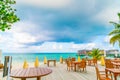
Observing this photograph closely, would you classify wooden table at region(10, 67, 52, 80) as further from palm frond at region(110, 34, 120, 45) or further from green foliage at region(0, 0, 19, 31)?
palm frond at region(110, 34, 120, 45)

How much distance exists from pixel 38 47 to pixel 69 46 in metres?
16.1

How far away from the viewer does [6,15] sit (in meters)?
4.73

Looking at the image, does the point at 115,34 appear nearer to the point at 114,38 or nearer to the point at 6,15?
the point at 114,38

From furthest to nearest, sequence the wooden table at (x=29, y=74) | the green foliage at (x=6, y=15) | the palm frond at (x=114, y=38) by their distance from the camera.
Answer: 1. the palm frond at (x=114, y=38)
2. the green foliage at (x=6, y=15)
3. the wooden table at (x=29, y=74)

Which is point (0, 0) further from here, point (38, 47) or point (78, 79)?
point (38, 47)

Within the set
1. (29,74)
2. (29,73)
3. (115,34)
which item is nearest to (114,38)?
(115,34)

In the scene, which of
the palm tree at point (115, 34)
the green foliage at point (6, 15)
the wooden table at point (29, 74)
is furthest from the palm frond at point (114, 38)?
the wooden table at point (29, 74)

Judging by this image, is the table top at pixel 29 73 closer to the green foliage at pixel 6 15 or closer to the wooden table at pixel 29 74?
the wooden table at pixel 29 74

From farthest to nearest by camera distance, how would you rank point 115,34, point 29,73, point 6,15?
point 115,34 → point 6,15 → point 29,73

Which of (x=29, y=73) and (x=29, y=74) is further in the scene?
(x=29, y=73)

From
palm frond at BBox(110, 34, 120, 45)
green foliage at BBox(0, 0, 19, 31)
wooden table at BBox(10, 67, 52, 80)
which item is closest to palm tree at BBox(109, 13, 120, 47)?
palm frond at BBox(110, 34, 120, 45)

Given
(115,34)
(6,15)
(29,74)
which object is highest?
(115,34)

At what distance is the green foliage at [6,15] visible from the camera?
15.3 ft

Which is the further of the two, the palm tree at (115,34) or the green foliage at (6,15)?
the palm tree at (115,34)
